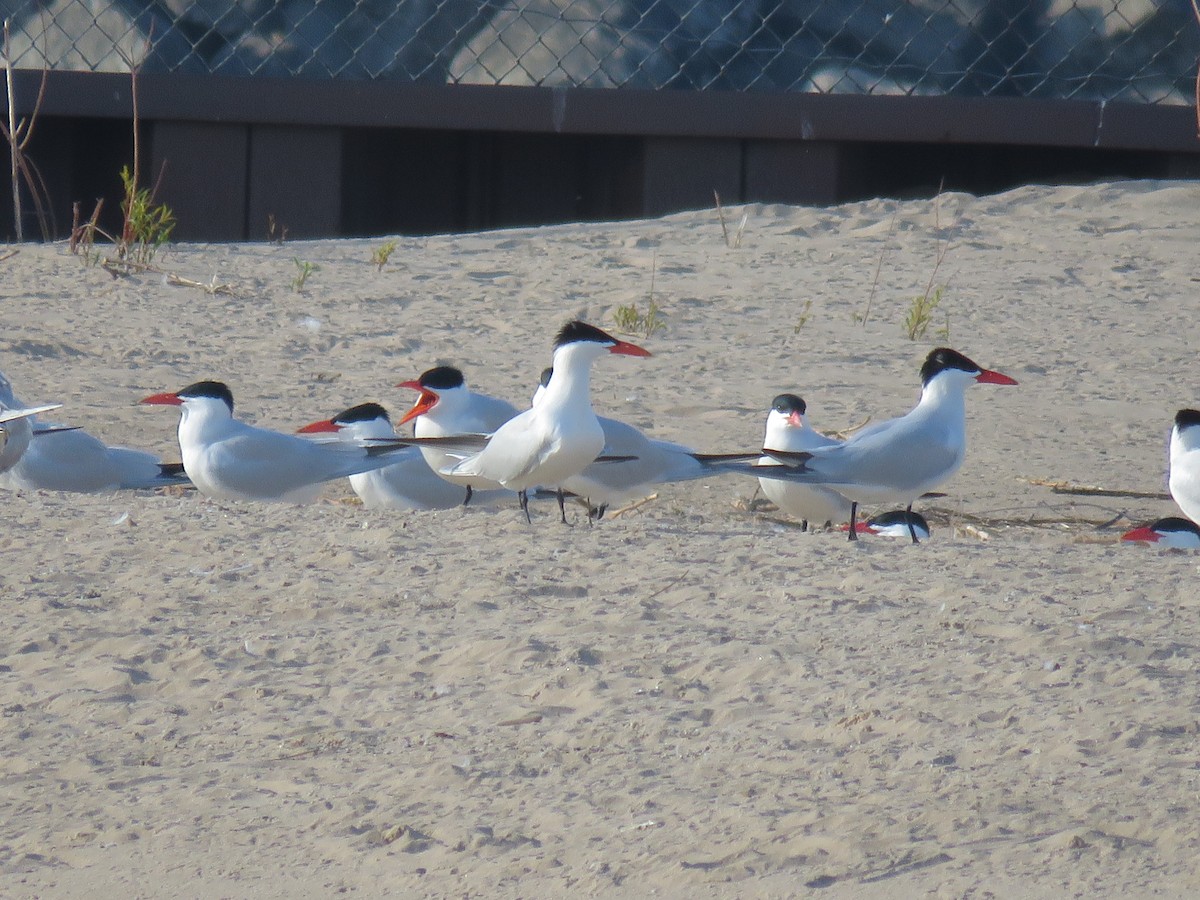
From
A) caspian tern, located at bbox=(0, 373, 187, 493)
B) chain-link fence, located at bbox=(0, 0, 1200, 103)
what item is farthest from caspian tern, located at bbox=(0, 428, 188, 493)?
chain-link fence, located at bbox=(0, 0, 1200, 103)

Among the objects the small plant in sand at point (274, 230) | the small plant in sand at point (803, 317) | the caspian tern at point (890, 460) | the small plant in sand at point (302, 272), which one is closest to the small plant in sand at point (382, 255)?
the small plant in sand at point (302, 272)

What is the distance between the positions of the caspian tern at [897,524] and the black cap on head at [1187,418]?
0.82 m

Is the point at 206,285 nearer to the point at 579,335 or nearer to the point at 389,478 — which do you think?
the point at 389,478

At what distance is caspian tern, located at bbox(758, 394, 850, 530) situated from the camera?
489 cm

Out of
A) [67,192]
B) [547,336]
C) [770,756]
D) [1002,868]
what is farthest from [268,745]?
[67,192]

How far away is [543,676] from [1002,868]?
0.92 meters

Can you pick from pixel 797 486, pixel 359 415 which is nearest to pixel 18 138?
pixel 359 415

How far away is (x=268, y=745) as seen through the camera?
270 centimetres

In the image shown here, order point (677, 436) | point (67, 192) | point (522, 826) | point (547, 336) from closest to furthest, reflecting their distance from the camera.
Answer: point (522, 826)
point (677, 436)
point (547, 336)
point (67, 192)

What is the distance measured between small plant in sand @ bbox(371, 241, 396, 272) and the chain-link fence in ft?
3.84

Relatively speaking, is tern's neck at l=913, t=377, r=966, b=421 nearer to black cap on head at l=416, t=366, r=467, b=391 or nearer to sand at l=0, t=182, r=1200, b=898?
sand at l=0, t=182, r=1200, b=898

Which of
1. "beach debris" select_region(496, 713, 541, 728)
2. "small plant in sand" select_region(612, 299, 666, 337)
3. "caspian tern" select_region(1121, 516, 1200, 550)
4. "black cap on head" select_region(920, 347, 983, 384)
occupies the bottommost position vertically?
"beach debris" select_region(496, 713, 541, 728)

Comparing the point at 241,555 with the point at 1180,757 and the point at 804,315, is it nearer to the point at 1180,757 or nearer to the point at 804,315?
the point at 1180,757

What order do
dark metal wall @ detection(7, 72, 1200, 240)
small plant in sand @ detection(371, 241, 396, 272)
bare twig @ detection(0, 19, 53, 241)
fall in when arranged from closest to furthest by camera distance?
bare twig @ detection(0, 19, 53, 241)
small plant in sand @ detection(371, 241, 396, 272)
dark metal wall @ detection(7, 72, 1200, 240)
